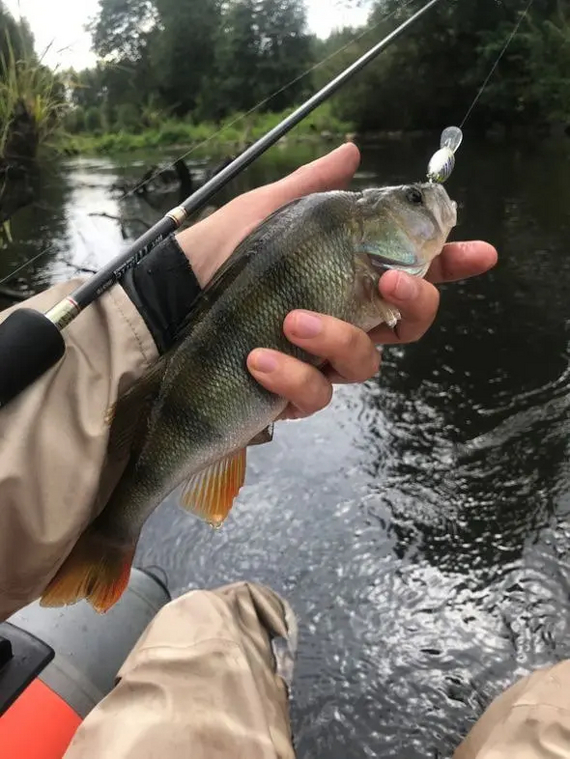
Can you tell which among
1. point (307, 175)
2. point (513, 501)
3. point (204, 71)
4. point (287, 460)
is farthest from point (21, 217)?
point (204, 71)

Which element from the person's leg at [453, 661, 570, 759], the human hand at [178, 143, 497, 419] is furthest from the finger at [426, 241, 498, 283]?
the person's leg at [453, 661, 570, 759]

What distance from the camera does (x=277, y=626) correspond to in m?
3.07

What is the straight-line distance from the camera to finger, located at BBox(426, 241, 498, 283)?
1941 mm

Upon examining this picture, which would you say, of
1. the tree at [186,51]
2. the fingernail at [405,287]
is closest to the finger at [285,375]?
the fingernail at [405,287]

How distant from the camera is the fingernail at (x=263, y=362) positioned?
166cm

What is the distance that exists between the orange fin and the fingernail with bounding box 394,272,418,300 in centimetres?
95

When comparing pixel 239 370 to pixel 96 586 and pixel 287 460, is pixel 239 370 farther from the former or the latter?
pixel 287 460

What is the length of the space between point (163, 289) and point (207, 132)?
137ft

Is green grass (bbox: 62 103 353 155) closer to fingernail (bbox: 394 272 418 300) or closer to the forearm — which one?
the forearm

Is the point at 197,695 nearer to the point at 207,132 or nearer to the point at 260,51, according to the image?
the point at 207,132

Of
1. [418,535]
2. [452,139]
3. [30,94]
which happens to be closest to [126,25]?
[30,94]

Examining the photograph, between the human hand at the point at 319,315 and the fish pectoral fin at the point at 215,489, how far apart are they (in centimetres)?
26

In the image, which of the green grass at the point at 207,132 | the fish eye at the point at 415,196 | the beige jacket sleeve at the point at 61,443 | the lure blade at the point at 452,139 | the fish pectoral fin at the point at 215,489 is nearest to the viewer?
the beige jacket sleeve at the point at 61,443

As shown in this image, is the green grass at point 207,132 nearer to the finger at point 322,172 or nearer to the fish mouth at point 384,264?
the finger at point 322,172
